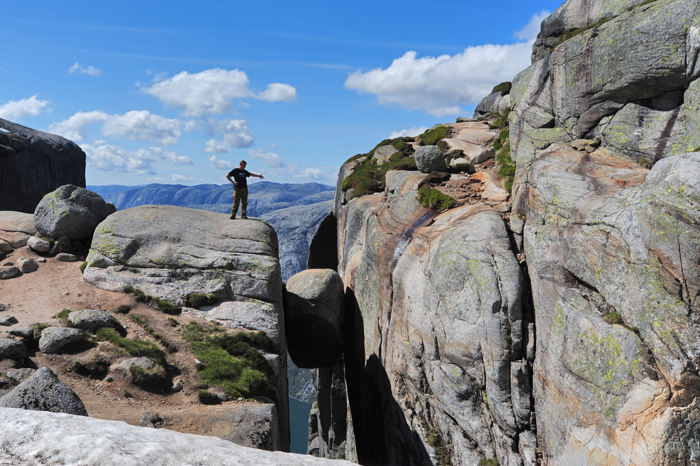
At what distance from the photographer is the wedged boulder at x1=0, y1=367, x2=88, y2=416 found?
33.7 feet

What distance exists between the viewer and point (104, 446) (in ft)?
17.8

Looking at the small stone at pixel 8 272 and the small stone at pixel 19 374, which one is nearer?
the small stone at pixel 19 374

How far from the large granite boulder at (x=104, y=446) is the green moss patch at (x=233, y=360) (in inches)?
481

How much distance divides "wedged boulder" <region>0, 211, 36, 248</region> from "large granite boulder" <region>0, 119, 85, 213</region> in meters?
58.6

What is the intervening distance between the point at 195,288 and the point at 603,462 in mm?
20794

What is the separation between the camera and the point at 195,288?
24.2 metres

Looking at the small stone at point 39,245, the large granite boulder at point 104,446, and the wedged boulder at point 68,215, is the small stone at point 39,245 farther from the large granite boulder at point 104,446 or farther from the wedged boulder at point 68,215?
the large granite boulder at point 104,446

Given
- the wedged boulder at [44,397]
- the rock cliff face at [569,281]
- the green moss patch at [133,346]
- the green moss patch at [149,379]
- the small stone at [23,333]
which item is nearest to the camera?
the wedged boulder at [44,397]

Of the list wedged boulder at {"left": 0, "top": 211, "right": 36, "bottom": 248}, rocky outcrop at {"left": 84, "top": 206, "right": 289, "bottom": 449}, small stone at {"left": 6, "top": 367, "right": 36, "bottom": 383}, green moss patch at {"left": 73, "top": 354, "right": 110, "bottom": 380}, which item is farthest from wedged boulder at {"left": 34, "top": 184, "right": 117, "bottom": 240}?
small stone at {"left": 6, "top": 367, "right": 36, "bottom": 383}

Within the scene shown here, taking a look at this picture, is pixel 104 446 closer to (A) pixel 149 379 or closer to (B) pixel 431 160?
(A) pixel 149 379

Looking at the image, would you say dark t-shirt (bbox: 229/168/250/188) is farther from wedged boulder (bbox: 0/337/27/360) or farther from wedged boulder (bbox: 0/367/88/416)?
wedged boulder (bbox: 0/367/88/416)

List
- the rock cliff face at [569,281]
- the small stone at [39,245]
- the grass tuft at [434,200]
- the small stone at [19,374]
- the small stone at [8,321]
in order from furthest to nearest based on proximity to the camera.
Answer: the small stone at [39,245] → the grass tuft at [434,200] → the small stone at [8,321] → the small stone at [19,374] → the rock cliff face at [569,281]

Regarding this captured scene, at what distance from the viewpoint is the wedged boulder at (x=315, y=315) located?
29.8m

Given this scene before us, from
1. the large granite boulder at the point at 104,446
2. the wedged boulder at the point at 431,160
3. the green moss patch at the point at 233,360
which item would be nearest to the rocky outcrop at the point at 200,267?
the green moss patch at the point at 233,360
